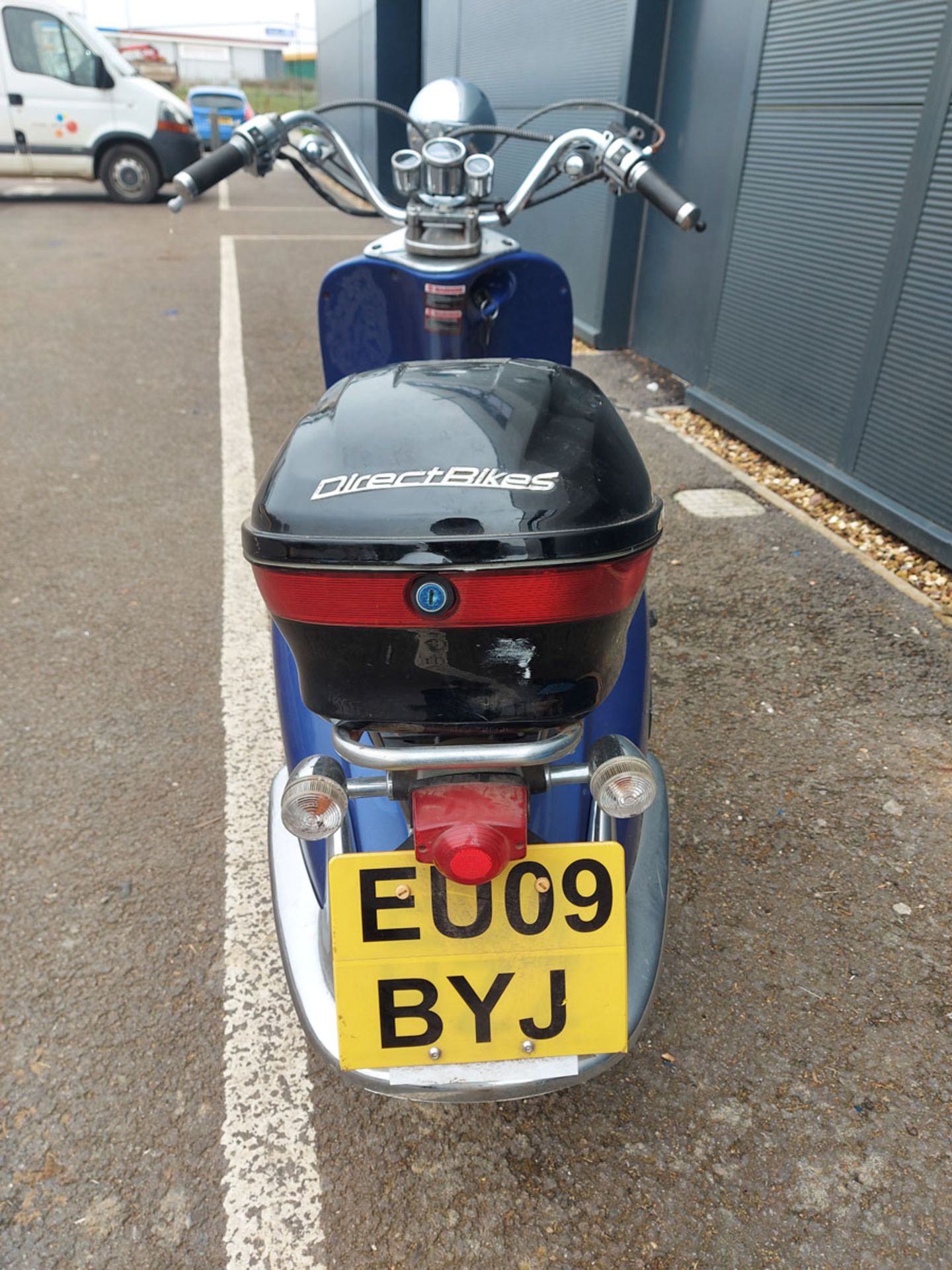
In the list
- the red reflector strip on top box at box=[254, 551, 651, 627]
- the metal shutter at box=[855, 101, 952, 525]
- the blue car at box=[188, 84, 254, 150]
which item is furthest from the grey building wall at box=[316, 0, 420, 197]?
the red reflector strip on top box at box=[254, 551, 651, 627]

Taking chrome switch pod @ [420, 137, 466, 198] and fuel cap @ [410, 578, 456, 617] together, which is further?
chrome switch pod @ [420, 137, 466, 198]

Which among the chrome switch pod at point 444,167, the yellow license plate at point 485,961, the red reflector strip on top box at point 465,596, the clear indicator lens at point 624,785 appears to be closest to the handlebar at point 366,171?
the chrome switch pod at point 444,167

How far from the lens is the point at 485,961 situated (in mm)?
1337

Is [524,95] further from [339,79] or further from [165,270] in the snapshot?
[339,79]

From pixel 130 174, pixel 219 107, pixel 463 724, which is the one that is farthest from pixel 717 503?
pixel 219 107

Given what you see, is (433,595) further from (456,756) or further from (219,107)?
(219,107)

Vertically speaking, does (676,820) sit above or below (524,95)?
below

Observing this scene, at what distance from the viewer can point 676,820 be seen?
8.07 feet

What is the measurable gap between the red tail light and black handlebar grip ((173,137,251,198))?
1.97 metres

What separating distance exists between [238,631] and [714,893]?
1931mm

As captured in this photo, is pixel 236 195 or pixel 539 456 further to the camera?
pixel 236 195

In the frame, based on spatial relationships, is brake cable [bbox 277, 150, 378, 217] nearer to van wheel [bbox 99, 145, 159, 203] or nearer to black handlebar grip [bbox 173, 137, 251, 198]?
black handlebar grip [bbox 173, 137, 251, 198]

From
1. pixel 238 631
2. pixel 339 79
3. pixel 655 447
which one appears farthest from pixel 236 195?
pixel 238 631

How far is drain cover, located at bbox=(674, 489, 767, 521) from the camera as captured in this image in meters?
4.30
